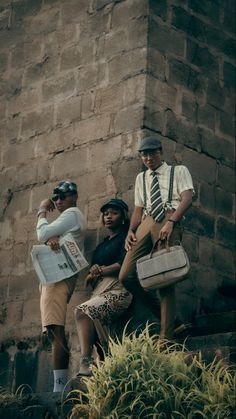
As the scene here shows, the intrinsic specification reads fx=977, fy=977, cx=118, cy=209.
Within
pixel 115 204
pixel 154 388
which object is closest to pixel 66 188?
pixel 115 204

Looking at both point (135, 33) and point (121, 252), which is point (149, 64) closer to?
point (135, 33)

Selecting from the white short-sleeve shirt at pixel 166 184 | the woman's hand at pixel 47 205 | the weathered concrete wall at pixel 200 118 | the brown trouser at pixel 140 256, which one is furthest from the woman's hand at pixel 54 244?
the weathered concrete wall at pixel 200 118

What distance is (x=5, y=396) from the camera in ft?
27.7

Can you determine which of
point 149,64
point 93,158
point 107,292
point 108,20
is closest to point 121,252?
point 107,292

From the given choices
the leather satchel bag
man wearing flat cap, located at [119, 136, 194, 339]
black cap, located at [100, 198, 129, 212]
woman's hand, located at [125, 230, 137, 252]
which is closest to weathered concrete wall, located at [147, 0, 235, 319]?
black cap, located at [100, 198, 129, 212]

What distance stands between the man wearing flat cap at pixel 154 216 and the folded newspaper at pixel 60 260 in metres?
0.62

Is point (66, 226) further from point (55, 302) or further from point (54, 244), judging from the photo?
point (55, 302)

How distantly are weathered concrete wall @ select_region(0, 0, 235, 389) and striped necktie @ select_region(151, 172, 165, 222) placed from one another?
95cm

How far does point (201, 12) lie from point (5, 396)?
514cm

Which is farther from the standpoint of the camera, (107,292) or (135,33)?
(135,33)

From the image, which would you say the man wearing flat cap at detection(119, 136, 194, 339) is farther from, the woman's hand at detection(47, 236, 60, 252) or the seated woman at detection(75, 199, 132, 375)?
the woman's hand at detection(47, 236, 60, 252)

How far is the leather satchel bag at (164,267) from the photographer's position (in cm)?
826

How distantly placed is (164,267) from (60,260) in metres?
1.31

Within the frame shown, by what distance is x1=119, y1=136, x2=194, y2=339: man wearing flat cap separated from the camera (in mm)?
8477
